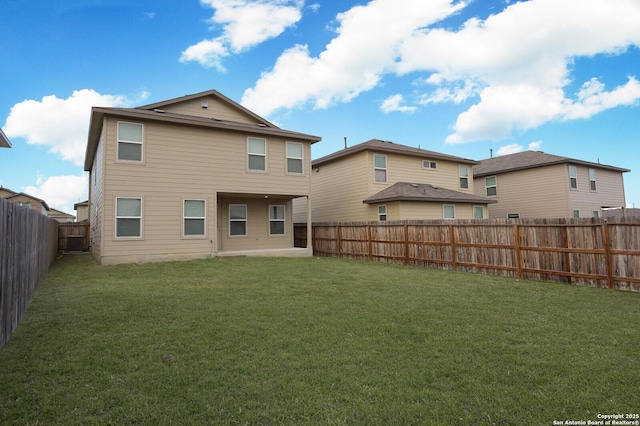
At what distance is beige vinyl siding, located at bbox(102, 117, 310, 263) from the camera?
11.5 m

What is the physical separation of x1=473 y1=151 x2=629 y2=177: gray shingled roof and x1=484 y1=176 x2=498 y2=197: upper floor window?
47 centimetres

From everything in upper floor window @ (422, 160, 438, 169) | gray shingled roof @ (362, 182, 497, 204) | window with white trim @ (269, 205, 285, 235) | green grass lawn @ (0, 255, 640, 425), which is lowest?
green grass lawn @ (0, 255, 640, 425)

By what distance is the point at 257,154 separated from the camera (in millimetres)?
14367

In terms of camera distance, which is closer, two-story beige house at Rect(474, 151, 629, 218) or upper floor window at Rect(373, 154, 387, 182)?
upper floor window at Rect(373, 154, 387, 182)

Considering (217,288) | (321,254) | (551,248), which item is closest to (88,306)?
(217,288)

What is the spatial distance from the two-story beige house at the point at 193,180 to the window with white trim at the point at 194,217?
0.04 metres

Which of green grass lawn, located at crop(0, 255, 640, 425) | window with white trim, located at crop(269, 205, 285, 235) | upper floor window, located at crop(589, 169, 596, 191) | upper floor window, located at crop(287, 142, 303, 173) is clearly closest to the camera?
green grass lawn, located at crop(0, 255, 640, 425)

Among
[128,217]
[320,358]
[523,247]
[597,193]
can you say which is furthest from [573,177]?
[128,217]

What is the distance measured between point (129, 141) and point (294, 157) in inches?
251

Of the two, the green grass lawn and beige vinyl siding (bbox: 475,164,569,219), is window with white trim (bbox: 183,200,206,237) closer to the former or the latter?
the green grass lawn

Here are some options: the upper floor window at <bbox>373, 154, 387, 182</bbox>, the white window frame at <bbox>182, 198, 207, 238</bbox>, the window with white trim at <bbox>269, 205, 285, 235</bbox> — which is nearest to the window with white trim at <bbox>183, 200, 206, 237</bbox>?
the white window frame at <bbox>182, 198, 207, 238</bbox>

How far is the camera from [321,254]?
16.8 meters

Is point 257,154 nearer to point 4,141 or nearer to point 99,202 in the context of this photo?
point 99,202

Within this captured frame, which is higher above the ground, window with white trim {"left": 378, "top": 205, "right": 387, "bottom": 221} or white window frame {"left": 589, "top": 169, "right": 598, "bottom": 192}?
white window frame {"left": 589, "top": 169, "right": 598, "bottom": 192}
